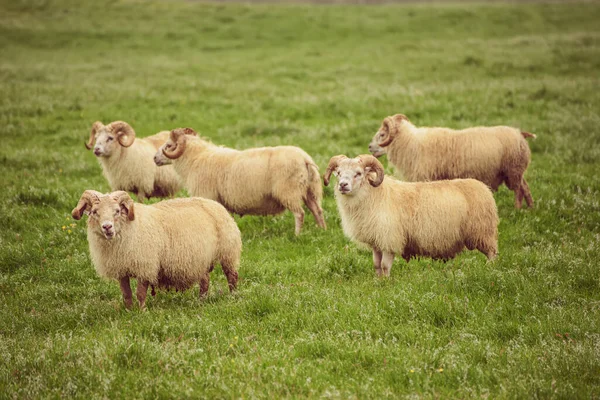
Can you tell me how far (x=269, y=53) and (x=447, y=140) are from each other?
22092 mm

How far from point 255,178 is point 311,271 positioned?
2.75 meters

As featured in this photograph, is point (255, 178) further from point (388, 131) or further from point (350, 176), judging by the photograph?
point (388, 131)

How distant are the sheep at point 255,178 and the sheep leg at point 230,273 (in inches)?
106

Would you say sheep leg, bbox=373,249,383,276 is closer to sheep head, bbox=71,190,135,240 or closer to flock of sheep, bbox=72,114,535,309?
flock of sheep, bbox=72,114,535,309

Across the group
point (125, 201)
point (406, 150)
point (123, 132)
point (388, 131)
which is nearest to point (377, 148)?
point (388, 131)

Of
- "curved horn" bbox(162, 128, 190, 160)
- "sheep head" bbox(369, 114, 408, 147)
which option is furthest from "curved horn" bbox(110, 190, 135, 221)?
"sheep head" bbox(369, 114, 408, 147)

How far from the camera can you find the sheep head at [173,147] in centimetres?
1145

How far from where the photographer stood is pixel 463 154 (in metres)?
11.5

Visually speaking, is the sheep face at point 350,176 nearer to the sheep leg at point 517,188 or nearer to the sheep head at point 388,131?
the sheep head at point 388,131

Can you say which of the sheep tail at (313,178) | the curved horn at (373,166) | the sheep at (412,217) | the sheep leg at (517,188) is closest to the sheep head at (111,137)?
the sheep tail at (313,178)

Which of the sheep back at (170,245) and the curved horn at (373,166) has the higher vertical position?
the curved horn at (373,166)

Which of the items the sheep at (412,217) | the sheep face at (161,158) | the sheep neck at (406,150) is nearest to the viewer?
the sheep at (412,217)

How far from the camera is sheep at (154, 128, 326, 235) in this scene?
10703 millimetres

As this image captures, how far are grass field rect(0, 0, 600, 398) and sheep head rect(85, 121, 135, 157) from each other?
3.52 feet
